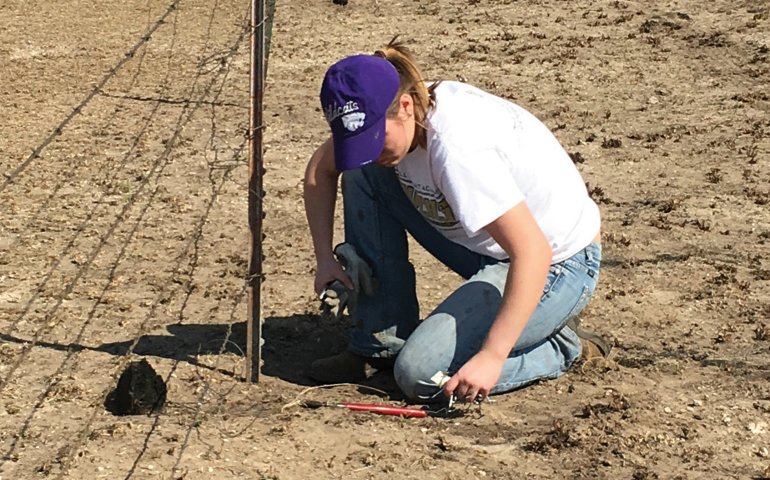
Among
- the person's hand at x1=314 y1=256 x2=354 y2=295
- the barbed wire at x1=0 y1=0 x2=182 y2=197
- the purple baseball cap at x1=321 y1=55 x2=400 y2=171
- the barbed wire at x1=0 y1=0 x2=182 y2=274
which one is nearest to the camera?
the purple baseball cap at x1=321 y1=55 x2=400 y2=171

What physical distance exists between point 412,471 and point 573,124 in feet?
12.2

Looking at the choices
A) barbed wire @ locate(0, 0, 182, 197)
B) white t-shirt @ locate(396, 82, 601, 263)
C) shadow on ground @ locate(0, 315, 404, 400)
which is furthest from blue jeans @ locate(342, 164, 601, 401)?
barbed wire @ locate(0, 0, 182, 197)

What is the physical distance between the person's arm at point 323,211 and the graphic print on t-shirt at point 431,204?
309 millimetres

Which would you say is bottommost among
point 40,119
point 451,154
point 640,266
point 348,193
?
point 40,119

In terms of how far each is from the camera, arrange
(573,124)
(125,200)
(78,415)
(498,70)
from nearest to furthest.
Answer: (78,415) → (125,200) → (573,124) → (498,70)

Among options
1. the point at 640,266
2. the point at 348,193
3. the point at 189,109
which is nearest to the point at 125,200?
the point at 189,109

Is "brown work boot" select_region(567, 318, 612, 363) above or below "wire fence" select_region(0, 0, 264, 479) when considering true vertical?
above

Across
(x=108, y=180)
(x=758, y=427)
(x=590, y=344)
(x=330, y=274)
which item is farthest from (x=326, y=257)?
(x=108, y=180)

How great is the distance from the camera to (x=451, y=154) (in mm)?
2906

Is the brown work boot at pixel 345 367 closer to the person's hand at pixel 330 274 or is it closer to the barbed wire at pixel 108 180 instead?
the person's hand at pixel 330 274

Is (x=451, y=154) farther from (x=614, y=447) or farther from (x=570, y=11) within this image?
(x=570, y=11)

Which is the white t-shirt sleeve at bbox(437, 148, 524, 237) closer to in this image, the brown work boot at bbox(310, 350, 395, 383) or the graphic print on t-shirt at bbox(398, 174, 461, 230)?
the graphic print on t-shirt at bbox(398, 174, 461, 230)

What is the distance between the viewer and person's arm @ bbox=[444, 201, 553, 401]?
2.85m

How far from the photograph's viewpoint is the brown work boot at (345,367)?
11.7ft
